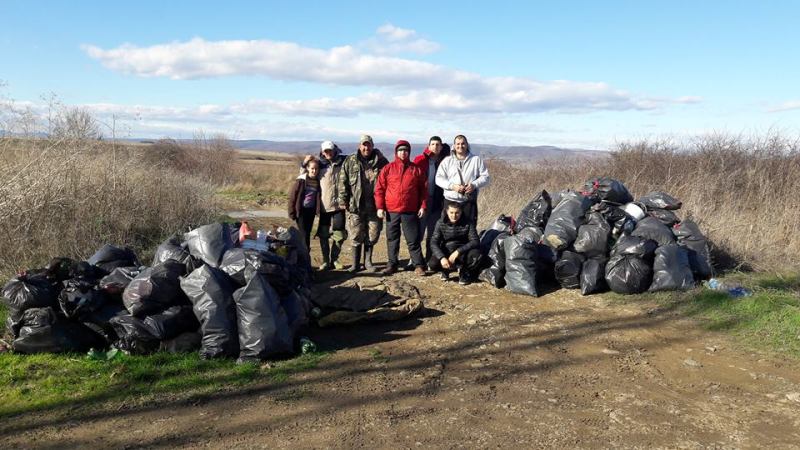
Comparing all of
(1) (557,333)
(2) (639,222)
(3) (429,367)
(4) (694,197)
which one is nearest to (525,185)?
(4) (694,197)

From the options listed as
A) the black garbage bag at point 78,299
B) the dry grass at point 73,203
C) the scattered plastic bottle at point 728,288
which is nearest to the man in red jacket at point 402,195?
the scattered plastic bottle at point 728,288

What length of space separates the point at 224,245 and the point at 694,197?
7562 mm

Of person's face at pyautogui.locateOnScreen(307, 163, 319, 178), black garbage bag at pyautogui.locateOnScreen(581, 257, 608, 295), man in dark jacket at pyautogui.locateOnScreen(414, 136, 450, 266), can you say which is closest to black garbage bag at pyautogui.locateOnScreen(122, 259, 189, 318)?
person's face at pyautogui.locateOnScreen(307, 163, 319, 178)

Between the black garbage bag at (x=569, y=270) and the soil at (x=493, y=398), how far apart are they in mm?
1033

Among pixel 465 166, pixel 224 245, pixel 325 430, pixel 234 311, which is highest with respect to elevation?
pixel 465 166

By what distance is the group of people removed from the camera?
7.07 metres

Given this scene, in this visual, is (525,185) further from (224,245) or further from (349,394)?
(349,394)

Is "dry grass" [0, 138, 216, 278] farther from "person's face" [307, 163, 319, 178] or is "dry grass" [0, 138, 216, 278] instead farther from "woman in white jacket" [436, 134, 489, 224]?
"woman in white jacket" [436, 134, 489, 224]

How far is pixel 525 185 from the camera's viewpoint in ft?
44.0

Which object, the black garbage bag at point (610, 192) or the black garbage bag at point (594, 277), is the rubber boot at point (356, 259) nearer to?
the black garbage bag at point (594, 277)

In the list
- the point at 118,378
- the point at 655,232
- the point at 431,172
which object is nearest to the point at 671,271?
the point at 655,232

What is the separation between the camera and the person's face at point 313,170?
7352 millimetres

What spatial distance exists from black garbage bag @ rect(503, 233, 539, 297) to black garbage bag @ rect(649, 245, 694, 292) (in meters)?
1.32

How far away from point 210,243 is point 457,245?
2.96 meters
